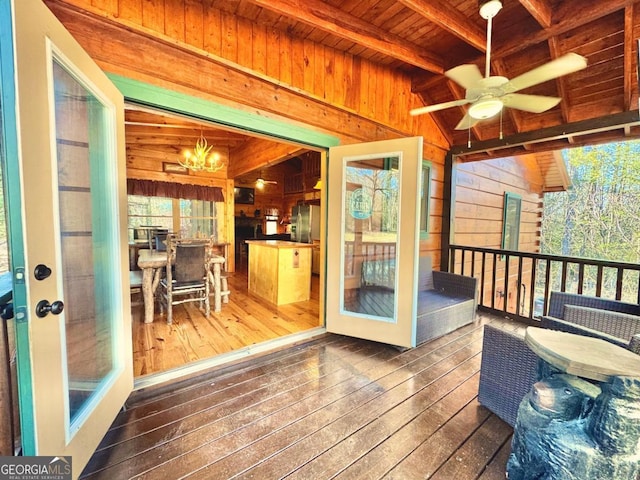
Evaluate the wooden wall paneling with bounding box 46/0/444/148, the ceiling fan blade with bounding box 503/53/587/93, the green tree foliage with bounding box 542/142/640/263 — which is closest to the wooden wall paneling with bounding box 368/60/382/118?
the wooden wall paneling with bounding box 46/0/444/148

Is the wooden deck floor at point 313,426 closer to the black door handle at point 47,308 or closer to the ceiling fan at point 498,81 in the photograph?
the black door handle at point 47,308

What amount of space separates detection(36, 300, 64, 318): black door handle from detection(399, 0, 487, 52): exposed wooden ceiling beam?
8.89 feet

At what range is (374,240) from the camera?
2.84 meters

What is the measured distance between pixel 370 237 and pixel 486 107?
1.48 metres

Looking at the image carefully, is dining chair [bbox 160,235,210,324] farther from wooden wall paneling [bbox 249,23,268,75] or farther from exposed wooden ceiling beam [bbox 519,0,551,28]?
exposed wooden ceiling beam [bbox 519,0,551,28]

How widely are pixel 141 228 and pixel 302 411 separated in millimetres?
5534

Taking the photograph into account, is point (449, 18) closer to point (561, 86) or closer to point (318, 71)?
point (318, 71)

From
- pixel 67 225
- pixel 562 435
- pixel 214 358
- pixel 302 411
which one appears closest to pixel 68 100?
pixel 67 225

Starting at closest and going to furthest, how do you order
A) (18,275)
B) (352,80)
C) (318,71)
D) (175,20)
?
(18,275), (175,20), (318,71), (352,80)

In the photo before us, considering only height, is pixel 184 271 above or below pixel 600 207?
below

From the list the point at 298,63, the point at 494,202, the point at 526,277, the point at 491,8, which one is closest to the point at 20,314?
the point at 298,63

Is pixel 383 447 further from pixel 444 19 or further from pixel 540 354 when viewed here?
pixel 444 19

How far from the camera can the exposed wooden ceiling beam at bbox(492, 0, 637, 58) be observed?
2031 mm

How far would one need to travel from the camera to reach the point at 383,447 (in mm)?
1466
